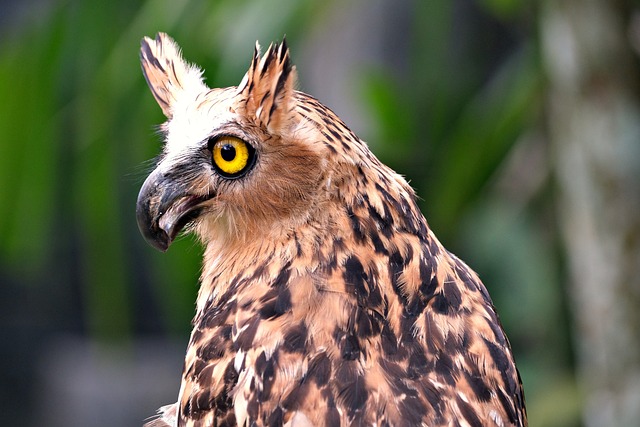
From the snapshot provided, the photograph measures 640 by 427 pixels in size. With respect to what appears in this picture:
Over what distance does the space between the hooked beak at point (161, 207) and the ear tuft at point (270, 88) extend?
246 millimetres

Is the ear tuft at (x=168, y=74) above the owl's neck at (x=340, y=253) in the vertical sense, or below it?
above

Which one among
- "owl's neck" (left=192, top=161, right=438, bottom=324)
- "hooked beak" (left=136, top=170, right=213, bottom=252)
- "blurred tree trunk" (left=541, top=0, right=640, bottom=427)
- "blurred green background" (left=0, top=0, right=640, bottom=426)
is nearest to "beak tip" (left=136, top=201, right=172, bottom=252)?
"hooked beak" (left=136, top=170, right=213, bottom=252)

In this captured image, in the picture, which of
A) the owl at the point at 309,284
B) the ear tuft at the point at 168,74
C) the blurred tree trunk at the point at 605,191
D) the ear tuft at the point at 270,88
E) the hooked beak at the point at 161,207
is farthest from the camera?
the blurred tree trunk at the point at 605,191

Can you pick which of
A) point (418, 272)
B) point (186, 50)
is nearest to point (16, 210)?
point (186, 50)

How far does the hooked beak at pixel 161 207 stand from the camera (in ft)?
7.08

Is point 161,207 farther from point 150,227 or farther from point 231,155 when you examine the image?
point 231,155

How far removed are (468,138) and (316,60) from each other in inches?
71.3

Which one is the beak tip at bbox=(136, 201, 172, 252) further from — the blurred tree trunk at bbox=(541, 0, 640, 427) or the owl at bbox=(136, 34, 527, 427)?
the blurred tree trunk at bbox=(541, 0, 640, 427)

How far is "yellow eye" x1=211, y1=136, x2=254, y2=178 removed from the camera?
6.93 ft

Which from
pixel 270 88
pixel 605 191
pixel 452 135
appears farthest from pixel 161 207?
pixel 452 135

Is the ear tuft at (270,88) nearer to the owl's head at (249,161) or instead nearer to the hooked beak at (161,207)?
the owl's head at (249,161)

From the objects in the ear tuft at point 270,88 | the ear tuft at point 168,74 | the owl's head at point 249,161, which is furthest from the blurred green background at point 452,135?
the ear tuft at point 270,88

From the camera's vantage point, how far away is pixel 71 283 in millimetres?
8922

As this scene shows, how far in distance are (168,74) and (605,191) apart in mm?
2232
